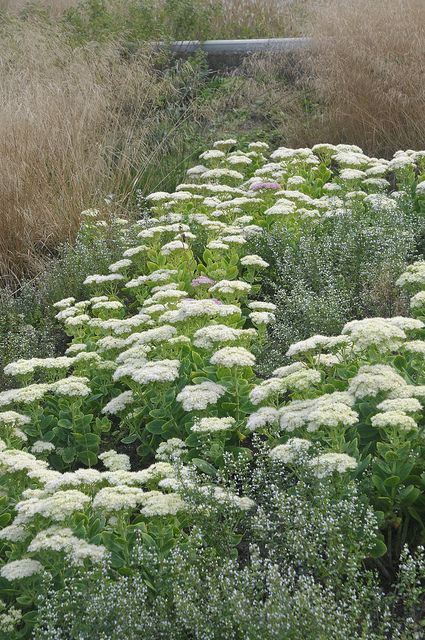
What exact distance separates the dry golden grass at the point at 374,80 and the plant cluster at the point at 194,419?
6.78 feet

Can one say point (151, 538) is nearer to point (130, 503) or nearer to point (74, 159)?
point (130, 503)

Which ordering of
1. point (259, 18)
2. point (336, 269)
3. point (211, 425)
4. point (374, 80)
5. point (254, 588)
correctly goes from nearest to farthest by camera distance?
point (254, 588), point (211, 425), point (336, 269), point (374, 80), point (259, 18)

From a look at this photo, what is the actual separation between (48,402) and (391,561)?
6.66 ft

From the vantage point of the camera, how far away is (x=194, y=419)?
3.73m

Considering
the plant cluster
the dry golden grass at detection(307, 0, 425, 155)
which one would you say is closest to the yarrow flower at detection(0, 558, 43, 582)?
the plant cluster

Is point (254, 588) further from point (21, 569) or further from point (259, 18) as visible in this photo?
point (259, 18)

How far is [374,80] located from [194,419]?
537cm

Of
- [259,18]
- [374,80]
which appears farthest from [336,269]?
[259,18]

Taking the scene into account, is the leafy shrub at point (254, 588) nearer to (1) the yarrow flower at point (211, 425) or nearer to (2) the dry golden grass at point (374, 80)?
(1) the yarrow flower at point (211, 425)

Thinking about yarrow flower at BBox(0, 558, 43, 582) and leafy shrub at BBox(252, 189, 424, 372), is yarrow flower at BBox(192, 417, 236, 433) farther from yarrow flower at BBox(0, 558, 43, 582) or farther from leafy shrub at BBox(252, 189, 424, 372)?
leafy shrub at BBox(252, 189, 424, 372)

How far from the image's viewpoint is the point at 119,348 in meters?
4.70

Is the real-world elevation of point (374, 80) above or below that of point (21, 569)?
below

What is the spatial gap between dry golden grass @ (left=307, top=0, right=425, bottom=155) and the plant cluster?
2067mm

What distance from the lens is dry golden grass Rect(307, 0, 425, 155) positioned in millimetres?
8055
